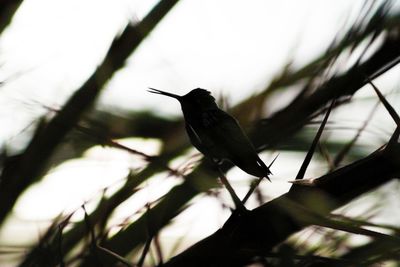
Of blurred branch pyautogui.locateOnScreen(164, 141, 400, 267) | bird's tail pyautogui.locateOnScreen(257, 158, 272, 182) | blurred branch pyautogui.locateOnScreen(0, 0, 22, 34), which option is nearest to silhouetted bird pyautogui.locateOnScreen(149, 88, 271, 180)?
bird's tail pyautogui.locateOnScreen(257, 158, 272, 182)

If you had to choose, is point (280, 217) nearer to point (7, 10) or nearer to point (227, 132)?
point (227, 132)

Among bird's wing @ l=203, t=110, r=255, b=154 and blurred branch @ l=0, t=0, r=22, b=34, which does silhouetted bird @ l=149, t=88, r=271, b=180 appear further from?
blurred branch @ l=0, t=0, r=22, b=34

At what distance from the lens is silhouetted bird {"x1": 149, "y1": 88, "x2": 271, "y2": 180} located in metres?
0.72

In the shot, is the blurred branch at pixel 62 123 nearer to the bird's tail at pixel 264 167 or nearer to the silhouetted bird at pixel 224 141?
the silhouetted bird at pixel 224 141

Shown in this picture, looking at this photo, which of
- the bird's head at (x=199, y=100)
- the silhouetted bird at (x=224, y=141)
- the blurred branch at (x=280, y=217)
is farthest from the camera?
the bird's head at (x=199, y=100)

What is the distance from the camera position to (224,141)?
77cm

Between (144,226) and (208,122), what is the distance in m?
0.22

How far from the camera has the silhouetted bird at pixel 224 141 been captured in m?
0.72

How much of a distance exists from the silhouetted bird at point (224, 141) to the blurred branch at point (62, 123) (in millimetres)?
68

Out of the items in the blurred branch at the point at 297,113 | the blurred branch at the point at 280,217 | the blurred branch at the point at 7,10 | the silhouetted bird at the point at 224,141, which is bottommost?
the blurred branch at the point at 280,217

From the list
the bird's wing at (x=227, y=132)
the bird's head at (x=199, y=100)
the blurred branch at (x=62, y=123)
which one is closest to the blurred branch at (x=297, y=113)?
the bird's wing at (x=227, y=132)

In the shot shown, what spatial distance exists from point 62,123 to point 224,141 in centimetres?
22

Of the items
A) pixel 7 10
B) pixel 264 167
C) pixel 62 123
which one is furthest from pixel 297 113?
pixel 7 10

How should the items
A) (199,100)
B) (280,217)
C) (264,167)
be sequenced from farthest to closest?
(199,100) → (264,167) → (280,217)
